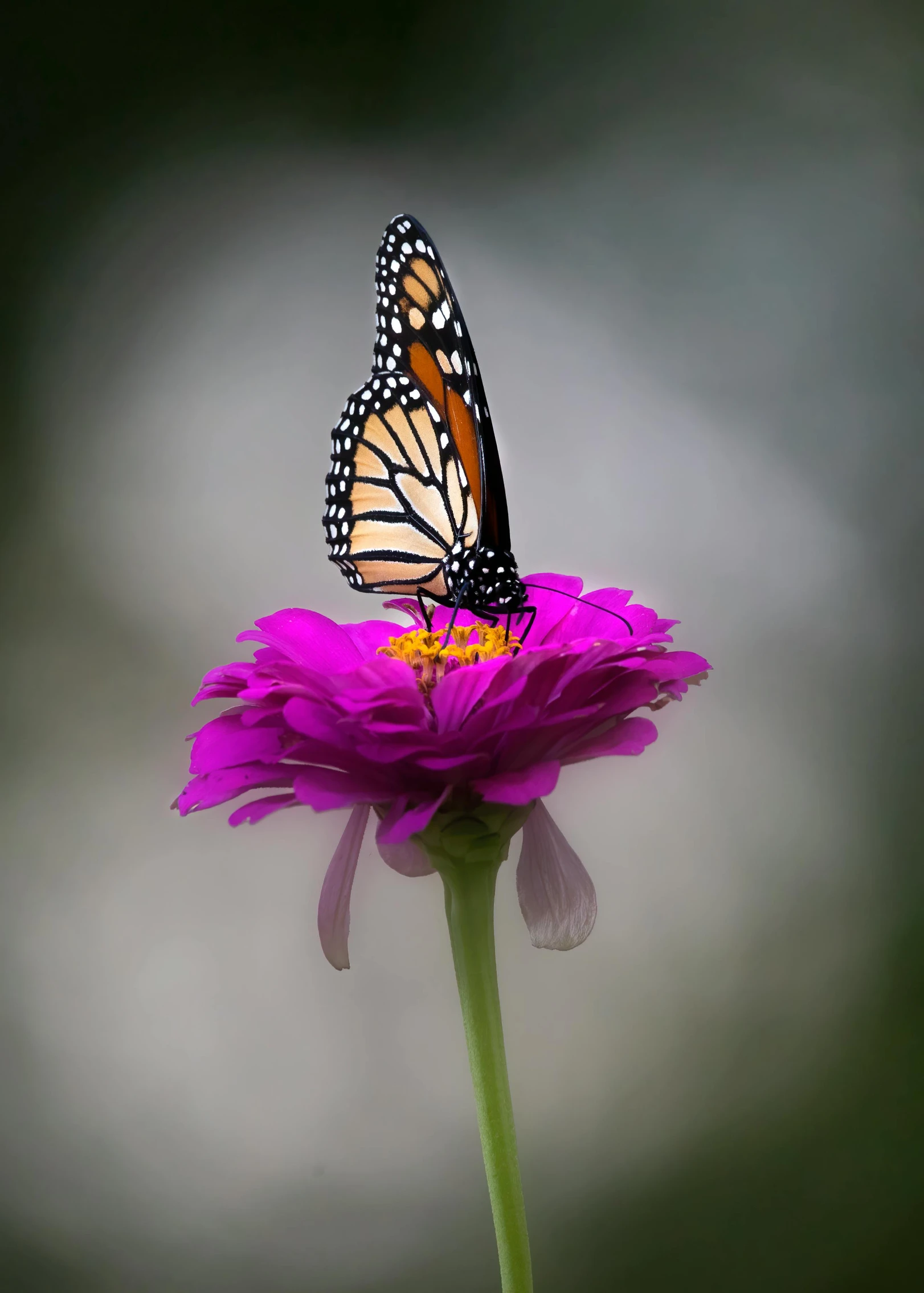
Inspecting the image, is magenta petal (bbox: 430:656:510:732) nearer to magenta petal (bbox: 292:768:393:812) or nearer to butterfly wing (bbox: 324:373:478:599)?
magenta petal (bbox: 292:768:393:812)

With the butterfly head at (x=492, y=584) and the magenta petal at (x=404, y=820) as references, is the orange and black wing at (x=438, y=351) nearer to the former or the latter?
the butterfly head at (x=492, y=584)

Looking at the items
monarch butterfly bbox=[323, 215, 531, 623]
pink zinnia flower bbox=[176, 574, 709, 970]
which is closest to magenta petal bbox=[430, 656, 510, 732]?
pink zinnia flower bbox=[176, 574, 709, 970]

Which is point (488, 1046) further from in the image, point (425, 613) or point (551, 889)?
point (425, 613)

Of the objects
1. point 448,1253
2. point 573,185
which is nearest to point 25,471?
point 573,185

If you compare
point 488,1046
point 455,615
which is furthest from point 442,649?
point 488,1046

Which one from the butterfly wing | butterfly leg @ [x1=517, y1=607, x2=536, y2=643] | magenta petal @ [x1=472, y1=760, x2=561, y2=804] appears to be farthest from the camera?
the butterfly wing

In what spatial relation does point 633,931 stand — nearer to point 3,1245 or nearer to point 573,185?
point 3,1245
